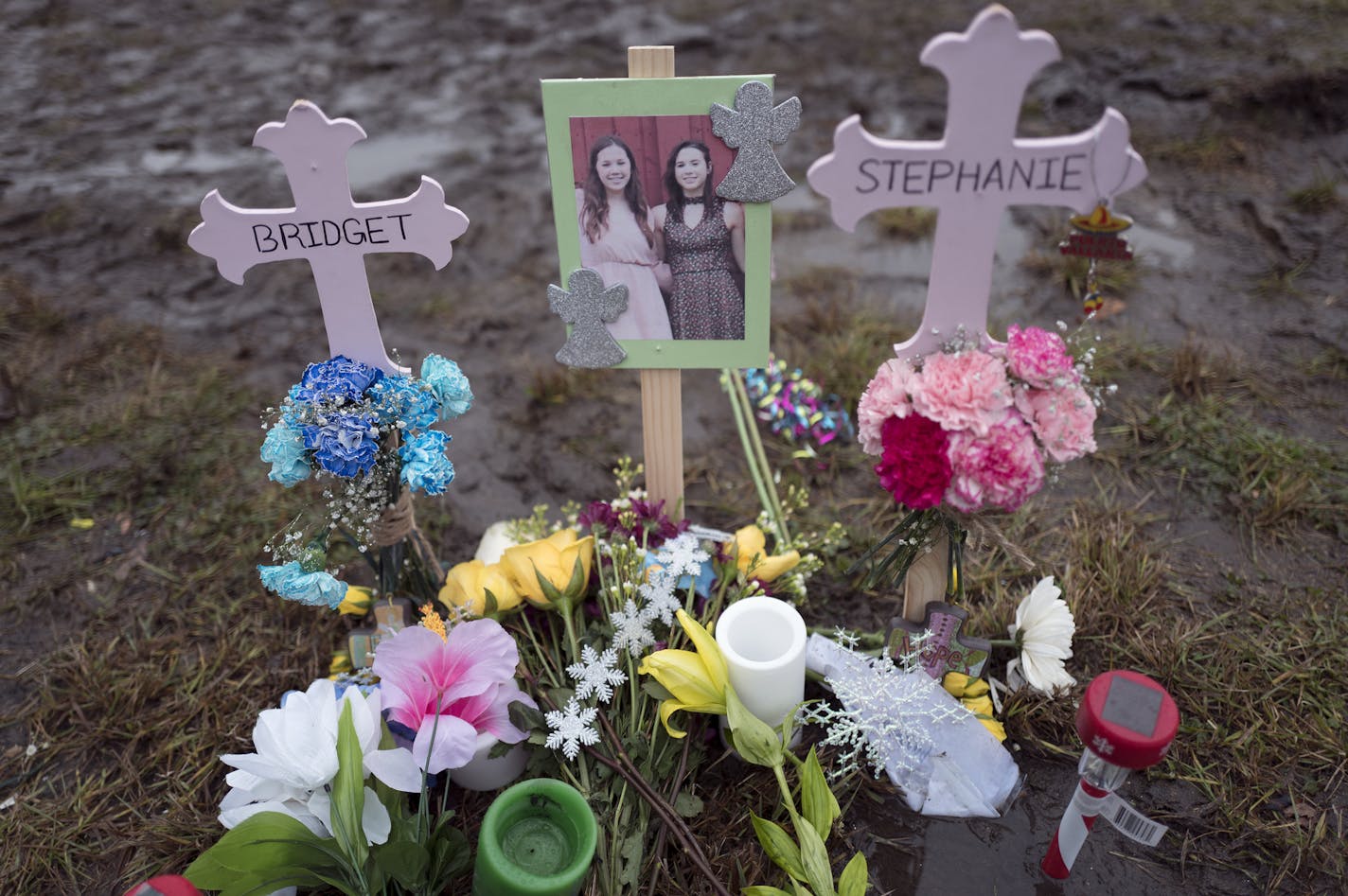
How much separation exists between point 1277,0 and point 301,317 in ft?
19.2

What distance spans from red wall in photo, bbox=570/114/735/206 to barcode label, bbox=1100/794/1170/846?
1.36 meters

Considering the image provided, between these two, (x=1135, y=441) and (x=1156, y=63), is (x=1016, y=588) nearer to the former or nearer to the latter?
(x=1135, y=441)

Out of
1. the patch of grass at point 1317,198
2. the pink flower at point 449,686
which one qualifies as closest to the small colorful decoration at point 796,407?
the pink flower at point 449,686

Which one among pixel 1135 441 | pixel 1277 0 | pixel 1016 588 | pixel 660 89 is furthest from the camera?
pixel 1277 0

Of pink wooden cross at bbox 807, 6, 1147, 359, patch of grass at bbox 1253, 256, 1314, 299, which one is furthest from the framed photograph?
patch of grass at bbox 1253, 256, 1314, 299

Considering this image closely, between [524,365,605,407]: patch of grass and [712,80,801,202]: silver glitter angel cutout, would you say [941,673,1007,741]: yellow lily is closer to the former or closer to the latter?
[712,80,801,202]: silver glitter angel cutout

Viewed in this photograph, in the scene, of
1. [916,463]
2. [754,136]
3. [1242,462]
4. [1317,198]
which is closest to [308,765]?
[916,463]

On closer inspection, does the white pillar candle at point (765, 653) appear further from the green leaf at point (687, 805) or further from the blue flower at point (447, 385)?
the blue flower at point (447, 385)

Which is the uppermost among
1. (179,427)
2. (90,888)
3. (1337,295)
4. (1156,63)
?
(1156,63)

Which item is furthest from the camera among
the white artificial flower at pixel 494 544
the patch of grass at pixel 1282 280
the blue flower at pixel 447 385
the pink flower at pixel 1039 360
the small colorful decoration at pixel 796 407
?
the patch of grass at pixel 1282 280

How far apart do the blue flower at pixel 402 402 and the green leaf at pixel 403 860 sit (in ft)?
2.53

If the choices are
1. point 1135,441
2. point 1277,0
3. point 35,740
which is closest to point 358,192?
point 35,740

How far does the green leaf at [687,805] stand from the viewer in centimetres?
162

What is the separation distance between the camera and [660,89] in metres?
1.67
